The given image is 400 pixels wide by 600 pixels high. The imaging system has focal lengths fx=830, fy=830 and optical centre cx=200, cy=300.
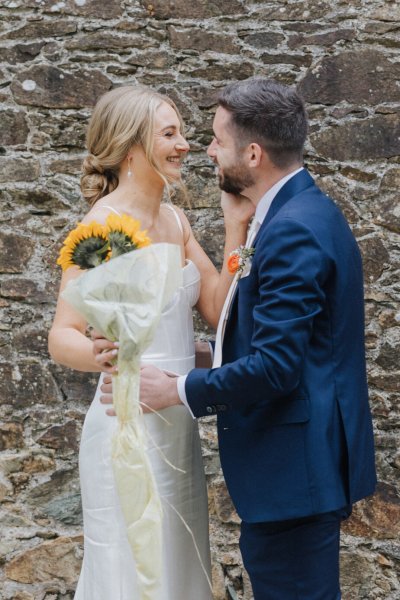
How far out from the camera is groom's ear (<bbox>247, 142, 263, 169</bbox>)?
2545mm

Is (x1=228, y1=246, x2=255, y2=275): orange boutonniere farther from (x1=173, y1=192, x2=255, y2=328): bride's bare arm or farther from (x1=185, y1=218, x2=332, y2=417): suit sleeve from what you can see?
(x1=173, y1=192, x2=255, y2=328): bride's bare arm

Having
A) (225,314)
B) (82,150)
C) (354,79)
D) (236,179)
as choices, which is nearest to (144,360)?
(225,314)

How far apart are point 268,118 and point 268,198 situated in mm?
242

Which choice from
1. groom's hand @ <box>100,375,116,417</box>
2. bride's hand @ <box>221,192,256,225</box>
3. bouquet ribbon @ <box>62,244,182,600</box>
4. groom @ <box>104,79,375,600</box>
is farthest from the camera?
bride's hand @ <box>221,192,256,225</box>

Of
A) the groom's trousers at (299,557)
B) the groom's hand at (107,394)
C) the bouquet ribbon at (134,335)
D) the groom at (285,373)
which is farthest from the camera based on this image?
the groom's hand at (107,394)

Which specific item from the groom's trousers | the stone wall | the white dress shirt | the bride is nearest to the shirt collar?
the white dress shirt

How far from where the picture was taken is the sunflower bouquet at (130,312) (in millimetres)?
2199

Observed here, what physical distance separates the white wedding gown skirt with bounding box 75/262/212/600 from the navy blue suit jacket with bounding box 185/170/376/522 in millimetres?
275

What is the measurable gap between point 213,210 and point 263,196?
5.05 feet

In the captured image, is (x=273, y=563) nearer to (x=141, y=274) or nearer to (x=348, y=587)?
(x=141, y=274)

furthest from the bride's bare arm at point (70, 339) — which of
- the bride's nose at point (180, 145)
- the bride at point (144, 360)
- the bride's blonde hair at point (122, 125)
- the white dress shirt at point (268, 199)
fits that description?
the bride's nose at point (180, 145)

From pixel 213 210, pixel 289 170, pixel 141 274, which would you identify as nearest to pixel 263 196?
pixel 289 170

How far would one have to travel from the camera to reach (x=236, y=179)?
8.59 feet

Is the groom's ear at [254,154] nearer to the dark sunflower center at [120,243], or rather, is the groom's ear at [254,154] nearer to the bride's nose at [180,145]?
the bride's nose at [180,145]
